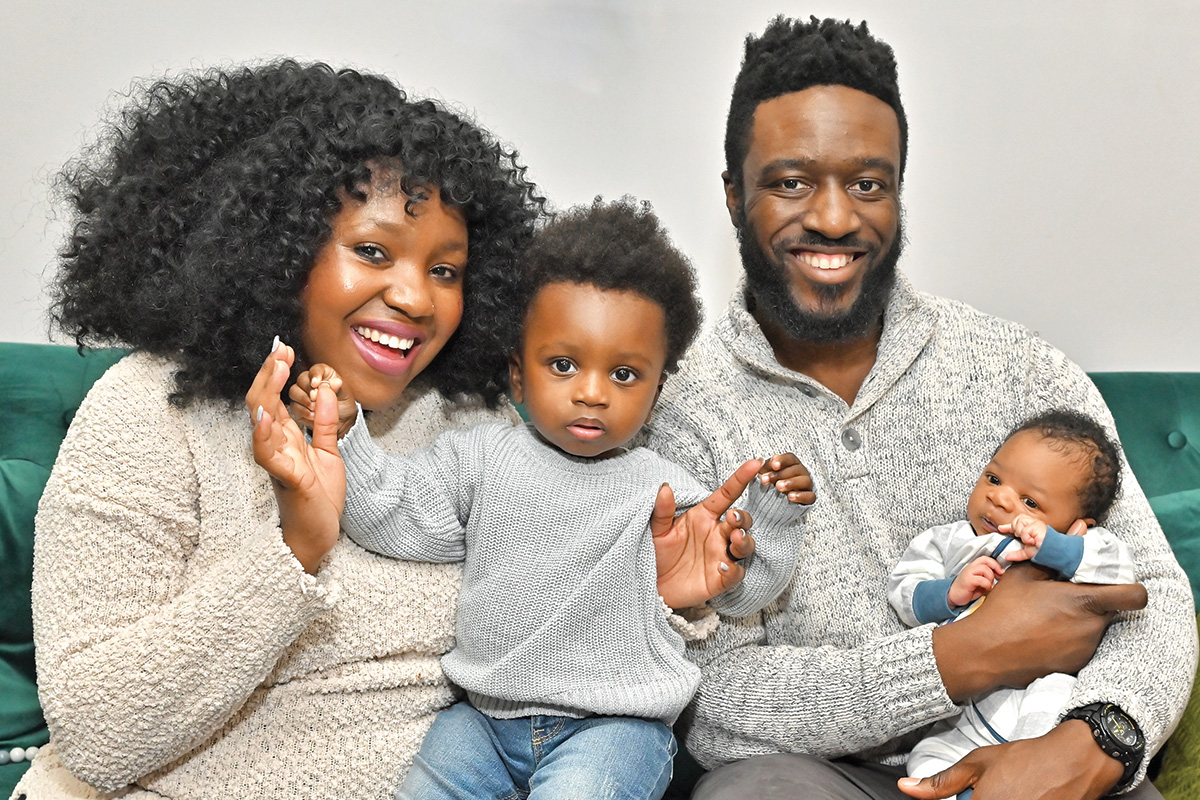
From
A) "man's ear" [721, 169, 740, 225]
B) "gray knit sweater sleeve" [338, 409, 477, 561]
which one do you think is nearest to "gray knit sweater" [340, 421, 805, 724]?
"gray knit sweater sleeve" [338, 409, 477, 561]

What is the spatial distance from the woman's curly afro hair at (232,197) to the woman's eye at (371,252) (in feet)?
0.18

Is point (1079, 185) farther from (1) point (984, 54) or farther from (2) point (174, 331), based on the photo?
(2) point (174, 331)

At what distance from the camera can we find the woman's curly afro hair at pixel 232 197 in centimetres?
149

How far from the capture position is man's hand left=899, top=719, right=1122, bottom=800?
4.88 ft

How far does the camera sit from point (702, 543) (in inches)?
63.4

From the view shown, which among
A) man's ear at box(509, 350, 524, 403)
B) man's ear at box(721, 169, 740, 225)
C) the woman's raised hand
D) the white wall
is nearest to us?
the woman's raised hand

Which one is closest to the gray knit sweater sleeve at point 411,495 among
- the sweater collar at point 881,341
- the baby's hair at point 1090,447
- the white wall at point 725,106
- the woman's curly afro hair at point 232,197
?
the woman's curly afro hair at point 232,197

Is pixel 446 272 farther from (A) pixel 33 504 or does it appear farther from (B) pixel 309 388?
(A) pixel 33 504

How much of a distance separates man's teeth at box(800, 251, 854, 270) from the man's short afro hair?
0.68ft

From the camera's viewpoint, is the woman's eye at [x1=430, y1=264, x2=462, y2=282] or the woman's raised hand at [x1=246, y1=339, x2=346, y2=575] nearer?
the woman's raised hand at [x1=246, y1=339, x2=346, y2=575]

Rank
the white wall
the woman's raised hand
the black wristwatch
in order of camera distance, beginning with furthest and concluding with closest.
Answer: the white wall → the black wristwatch → the woman's raised hand

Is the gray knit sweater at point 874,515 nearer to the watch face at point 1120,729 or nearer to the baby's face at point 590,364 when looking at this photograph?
the watch face at point 1120,729

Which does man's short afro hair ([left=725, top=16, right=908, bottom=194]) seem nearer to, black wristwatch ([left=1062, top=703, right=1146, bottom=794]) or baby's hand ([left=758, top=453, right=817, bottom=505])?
baby's hand ([left=758, top=453, right=817, bottom=505])

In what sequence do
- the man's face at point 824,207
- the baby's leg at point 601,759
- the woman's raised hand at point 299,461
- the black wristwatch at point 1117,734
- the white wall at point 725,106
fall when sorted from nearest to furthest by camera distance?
the woman's raised hand at point 299,461 < the baby's leg at point 601,759 < the black wristwatch at point 1117,734 < the man's face at point 824,207 < the white wall at point 725,106
